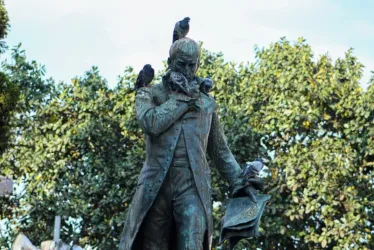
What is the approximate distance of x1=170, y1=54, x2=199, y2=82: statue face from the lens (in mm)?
10688

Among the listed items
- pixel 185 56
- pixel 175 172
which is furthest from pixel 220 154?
pixel 185 56

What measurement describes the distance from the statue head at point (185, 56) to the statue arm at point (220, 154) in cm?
50

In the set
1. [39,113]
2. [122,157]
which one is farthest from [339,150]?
[39,113]

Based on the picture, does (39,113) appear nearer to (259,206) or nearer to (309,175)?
(309,175)

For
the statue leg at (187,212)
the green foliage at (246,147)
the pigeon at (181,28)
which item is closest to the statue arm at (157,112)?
the statue leg at (187,212)

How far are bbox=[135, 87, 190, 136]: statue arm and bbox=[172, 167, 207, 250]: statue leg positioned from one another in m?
0.40

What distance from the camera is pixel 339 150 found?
27578mm

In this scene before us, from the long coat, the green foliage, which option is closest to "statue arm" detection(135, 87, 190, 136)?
the long coat

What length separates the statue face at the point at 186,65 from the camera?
1069cm

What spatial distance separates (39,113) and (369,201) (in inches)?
319

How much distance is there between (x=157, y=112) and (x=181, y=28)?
916 millimetres

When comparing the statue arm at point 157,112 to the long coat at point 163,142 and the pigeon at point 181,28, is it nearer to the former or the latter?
the long coat at point 163,142

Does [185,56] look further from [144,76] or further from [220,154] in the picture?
[220,154]

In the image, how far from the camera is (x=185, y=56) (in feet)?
35.0
